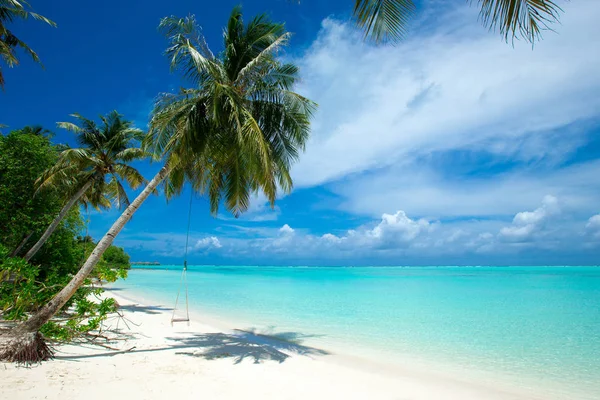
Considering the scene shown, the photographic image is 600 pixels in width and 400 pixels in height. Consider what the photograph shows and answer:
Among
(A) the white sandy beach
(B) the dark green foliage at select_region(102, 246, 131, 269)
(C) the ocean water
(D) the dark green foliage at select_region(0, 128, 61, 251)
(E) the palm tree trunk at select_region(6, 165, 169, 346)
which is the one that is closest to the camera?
(A) the white sandy beach

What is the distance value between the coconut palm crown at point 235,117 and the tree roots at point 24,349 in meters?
3.58

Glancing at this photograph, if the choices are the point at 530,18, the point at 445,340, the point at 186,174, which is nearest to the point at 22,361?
the point at 186,174

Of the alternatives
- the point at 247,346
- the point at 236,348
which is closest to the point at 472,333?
the point at 247,346

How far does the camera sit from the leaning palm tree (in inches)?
270

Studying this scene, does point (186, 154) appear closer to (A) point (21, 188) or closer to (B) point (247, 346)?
(B) point (247, 346)

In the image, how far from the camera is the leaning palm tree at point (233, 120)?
270 inches

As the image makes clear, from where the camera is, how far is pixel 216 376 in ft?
17.3

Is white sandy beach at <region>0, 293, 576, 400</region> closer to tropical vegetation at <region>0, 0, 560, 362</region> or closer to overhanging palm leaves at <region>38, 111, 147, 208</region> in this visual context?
tropical vegetation at <region>0, 0, 560, 362</region>

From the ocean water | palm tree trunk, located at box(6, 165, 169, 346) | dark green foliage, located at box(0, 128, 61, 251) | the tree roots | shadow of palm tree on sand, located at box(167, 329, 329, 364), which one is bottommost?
the ocean water

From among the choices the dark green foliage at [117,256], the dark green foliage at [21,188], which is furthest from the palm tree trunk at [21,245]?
the dark green foliage at [117,256]

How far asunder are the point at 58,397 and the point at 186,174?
519 centimetres

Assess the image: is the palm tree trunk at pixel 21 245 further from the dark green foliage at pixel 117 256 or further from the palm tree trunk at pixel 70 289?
the dark green foliage at pixel 117 256

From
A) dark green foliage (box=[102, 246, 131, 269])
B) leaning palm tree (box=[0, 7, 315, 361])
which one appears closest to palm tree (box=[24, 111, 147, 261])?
leaning palm tree (box=[0, 7, 315, 361])

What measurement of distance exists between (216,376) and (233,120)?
4.77 meters
